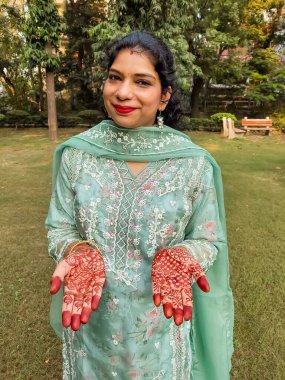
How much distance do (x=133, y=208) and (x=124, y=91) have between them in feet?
1.51

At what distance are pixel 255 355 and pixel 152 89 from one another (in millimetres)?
2484

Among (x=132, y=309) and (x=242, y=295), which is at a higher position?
(x=132, y=309)

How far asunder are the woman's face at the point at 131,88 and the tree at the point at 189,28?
27.1 ft

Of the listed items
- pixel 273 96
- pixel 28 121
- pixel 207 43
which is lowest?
pixel 28 121

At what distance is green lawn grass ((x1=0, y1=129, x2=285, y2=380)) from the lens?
2.90 m

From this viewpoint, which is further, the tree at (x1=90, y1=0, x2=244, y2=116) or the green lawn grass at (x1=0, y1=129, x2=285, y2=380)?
the tree at (x1=90, y1=0, x2=244, y2=116)

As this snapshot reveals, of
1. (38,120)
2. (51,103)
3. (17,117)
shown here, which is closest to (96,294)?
(51,103)

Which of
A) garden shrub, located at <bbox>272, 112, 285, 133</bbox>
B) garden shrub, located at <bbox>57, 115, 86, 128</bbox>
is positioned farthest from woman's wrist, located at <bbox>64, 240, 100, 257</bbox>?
garden shrub, located at <bbox>57, 115, 86, 128</bbox>

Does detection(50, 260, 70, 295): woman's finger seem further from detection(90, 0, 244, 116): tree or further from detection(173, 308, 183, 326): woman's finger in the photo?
detection(90, 0, 244, 116): tree

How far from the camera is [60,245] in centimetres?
142

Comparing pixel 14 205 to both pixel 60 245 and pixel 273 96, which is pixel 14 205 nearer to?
pixel 60 245

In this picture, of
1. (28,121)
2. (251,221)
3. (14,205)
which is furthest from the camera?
(28,121)

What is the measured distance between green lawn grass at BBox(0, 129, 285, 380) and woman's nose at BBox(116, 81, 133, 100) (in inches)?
90.4

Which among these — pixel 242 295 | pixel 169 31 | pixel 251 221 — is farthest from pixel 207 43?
pixel 242 295
